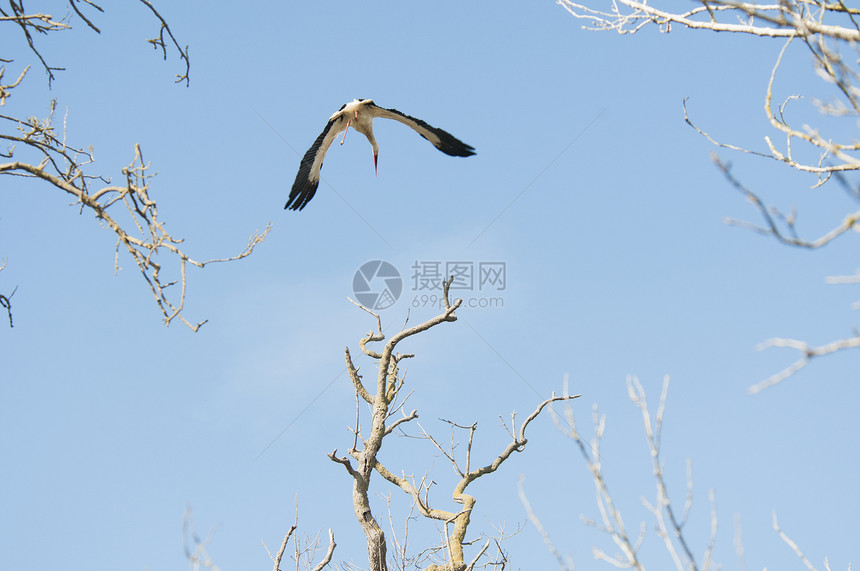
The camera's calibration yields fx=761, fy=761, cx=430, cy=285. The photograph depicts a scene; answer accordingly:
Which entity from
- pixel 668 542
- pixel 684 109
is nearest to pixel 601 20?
pixel 684 109

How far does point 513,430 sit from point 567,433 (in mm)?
3973

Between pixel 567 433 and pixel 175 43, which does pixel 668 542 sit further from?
pixel 175 43

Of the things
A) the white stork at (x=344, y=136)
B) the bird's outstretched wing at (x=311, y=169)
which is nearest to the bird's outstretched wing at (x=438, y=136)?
the white stork at (x=344, y=136)

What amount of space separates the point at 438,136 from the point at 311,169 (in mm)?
1305

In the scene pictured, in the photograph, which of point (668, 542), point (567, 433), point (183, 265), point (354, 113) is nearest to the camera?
point (668, 542)

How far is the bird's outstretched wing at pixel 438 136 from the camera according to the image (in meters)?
7.46

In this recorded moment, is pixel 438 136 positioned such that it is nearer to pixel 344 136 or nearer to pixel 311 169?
pixel 344 136

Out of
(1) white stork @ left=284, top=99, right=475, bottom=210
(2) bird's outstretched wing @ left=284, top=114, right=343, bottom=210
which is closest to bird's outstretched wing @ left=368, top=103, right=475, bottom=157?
(1) white stork @ left=284, top=99, right=475, bottom=210

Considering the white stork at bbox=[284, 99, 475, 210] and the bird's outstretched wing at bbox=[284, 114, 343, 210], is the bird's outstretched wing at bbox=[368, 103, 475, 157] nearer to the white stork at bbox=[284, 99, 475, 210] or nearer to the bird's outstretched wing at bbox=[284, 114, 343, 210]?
the white stork at bbox=[284, 99, 475, 210]

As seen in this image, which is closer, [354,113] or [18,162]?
[18,162]

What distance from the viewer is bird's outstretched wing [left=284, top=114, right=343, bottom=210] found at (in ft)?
23.5

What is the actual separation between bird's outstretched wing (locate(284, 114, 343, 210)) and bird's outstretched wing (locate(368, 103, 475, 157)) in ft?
1.60

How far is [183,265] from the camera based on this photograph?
295 cm

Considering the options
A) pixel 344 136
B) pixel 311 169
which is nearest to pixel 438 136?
pixel 344 136
